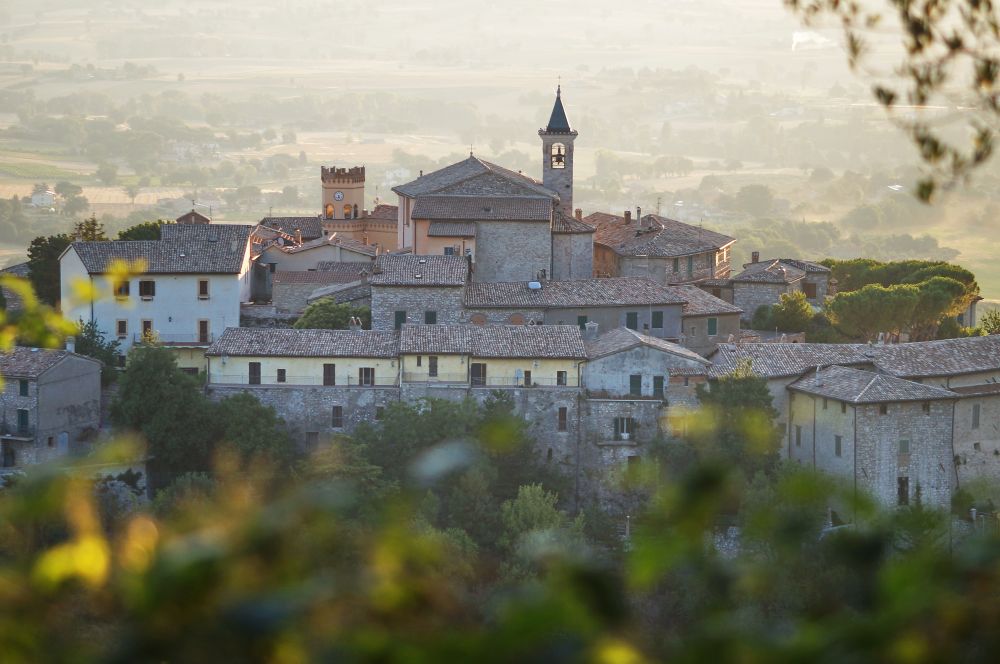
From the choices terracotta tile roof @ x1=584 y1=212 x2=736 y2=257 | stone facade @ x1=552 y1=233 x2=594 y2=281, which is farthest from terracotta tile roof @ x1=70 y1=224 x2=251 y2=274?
terracotta tile roof @ x1=584 y1=212 x2=736 y2=257

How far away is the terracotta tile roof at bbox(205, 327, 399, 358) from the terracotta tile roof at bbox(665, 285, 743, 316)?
7.17 metres

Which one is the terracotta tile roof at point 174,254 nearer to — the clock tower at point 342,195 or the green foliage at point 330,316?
the green foliage at point 330,316

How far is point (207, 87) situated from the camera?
194 meters

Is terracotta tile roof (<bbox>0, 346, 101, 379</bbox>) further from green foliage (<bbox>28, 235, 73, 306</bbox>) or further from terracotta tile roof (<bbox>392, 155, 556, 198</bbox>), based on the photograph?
terracotta tile roof (<bbox>392, 155, 556, 198</bbox>)

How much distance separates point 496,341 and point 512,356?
23.4 inches

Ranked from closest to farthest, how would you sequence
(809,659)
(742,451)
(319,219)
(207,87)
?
(809,659) → (742,451) → (319,219) → (207,87)

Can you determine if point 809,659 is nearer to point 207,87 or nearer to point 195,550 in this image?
point 195,550

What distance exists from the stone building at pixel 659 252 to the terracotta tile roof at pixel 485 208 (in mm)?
3029

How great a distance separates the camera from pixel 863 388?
31625mm

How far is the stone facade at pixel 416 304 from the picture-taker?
35062mm

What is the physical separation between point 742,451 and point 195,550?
1103 inches

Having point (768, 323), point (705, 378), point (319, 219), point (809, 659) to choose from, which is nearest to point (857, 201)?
point (319, 219)

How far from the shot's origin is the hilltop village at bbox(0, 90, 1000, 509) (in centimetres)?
3222

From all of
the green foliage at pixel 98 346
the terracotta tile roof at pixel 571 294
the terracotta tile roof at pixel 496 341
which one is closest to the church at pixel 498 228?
the terracotta tile roof at pixel 571 294
